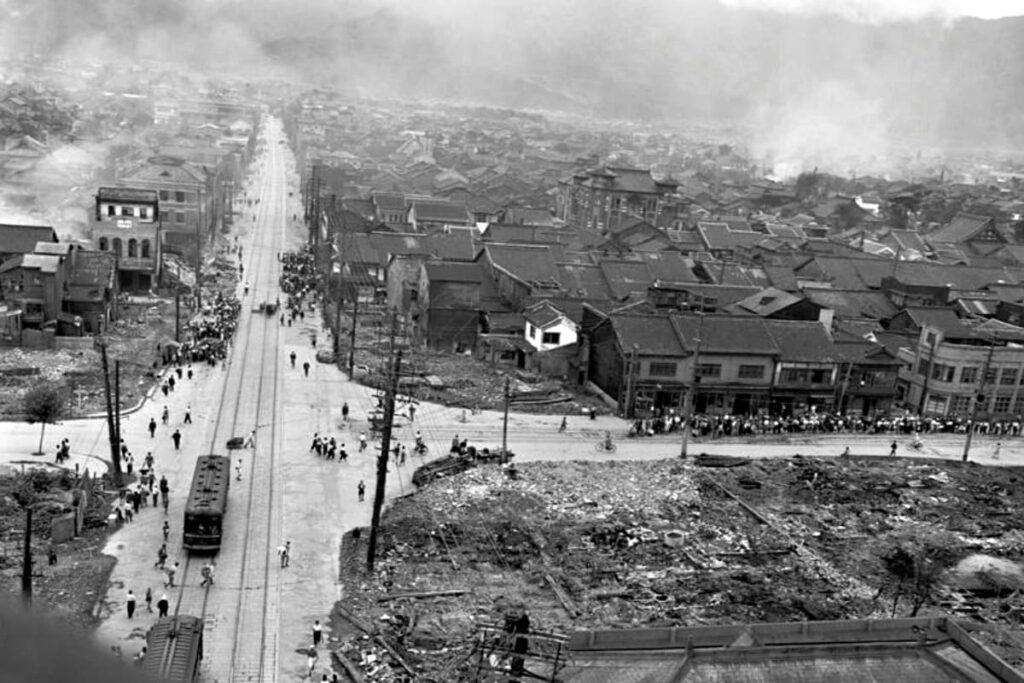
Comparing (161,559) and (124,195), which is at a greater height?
(124,195)

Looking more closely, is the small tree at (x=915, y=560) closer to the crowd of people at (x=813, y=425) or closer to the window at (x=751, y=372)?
the crowd of people at (x=813, y=425)

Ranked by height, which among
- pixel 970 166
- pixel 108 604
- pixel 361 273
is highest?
pixel 970 166

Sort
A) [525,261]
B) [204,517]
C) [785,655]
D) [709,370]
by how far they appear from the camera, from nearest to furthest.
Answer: [785,655], [204,517], [709,370], [525,261]

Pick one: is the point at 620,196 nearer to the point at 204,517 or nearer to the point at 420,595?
the point at 204,517

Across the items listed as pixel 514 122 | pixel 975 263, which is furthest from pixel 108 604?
pixel 514 122

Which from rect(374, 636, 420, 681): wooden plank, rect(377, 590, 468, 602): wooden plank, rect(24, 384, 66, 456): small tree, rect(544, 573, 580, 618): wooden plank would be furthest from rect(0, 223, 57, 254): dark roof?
rect(374, 636, 420, 681): wooden plank

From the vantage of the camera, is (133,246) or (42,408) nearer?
(42,408)

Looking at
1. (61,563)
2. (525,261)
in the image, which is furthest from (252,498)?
(525,261)

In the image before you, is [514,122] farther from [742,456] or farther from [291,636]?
[291,636]
